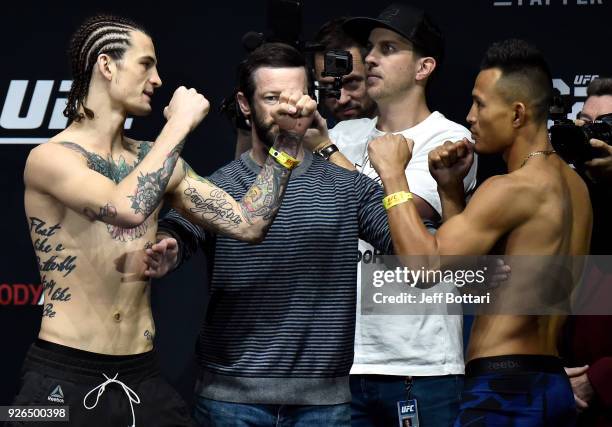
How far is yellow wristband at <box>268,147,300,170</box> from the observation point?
310 cm

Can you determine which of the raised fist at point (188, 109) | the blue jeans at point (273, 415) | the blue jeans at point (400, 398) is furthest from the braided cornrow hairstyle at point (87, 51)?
the blue jeans at point (400, 398)

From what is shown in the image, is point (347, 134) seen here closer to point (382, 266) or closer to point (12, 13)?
point (382, 266)

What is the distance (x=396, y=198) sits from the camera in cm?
319

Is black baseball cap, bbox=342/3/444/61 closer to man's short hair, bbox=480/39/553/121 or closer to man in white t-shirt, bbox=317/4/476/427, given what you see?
man in white t-shirt, bbox=317/4/476/427

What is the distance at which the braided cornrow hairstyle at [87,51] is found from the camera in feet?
10.2

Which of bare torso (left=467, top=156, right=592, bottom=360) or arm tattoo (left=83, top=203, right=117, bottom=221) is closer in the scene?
arm tattoo (left=83, top=203, right=117, bottom=221)

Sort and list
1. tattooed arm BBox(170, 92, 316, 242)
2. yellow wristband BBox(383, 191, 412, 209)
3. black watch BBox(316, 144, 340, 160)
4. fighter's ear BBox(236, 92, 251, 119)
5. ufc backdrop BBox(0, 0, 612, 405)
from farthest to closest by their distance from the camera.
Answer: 1. ufc backdrop BBox(0, 0, 612, 405)
2. black watch BBox(316, 144, 340, 160)
3. fighter's ear BBox(236, 92, 251, 119)
4. yellow wristband BBox(383, 191, 412, 209)
5. tattooed arm BBox(170, 92, 316, 242)

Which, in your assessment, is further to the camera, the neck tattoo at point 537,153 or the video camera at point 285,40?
the video camera at point 285,40

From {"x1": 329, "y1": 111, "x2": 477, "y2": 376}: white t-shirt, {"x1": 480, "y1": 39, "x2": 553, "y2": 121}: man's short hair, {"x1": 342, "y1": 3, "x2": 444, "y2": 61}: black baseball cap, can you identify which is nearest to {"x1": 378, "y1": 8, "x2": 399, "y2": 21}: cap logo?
{"x1": 342, "y1": 3, "x2": 444, "y2": 61}: black baseball cap

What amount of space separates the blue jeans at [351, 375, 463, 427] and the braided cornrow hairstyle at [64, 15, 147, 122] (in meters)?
1.29

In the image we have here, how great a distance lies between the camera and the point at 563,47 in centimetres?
428

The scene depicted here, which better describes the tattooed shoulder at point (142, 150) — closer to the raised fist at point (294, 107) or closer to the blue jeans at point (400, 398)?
the raised fist at point (294, 107)

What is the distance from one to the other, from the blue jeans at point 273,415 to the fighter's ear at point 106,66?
996mm

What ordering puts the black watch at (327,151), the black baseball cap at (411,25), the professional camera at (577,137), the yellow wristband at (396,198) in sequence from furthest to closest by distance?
the black baseball cap at (411,25)
the black watch at (327,151)
the professional camera at (577,137)
the yellow wristband at (396,198)
